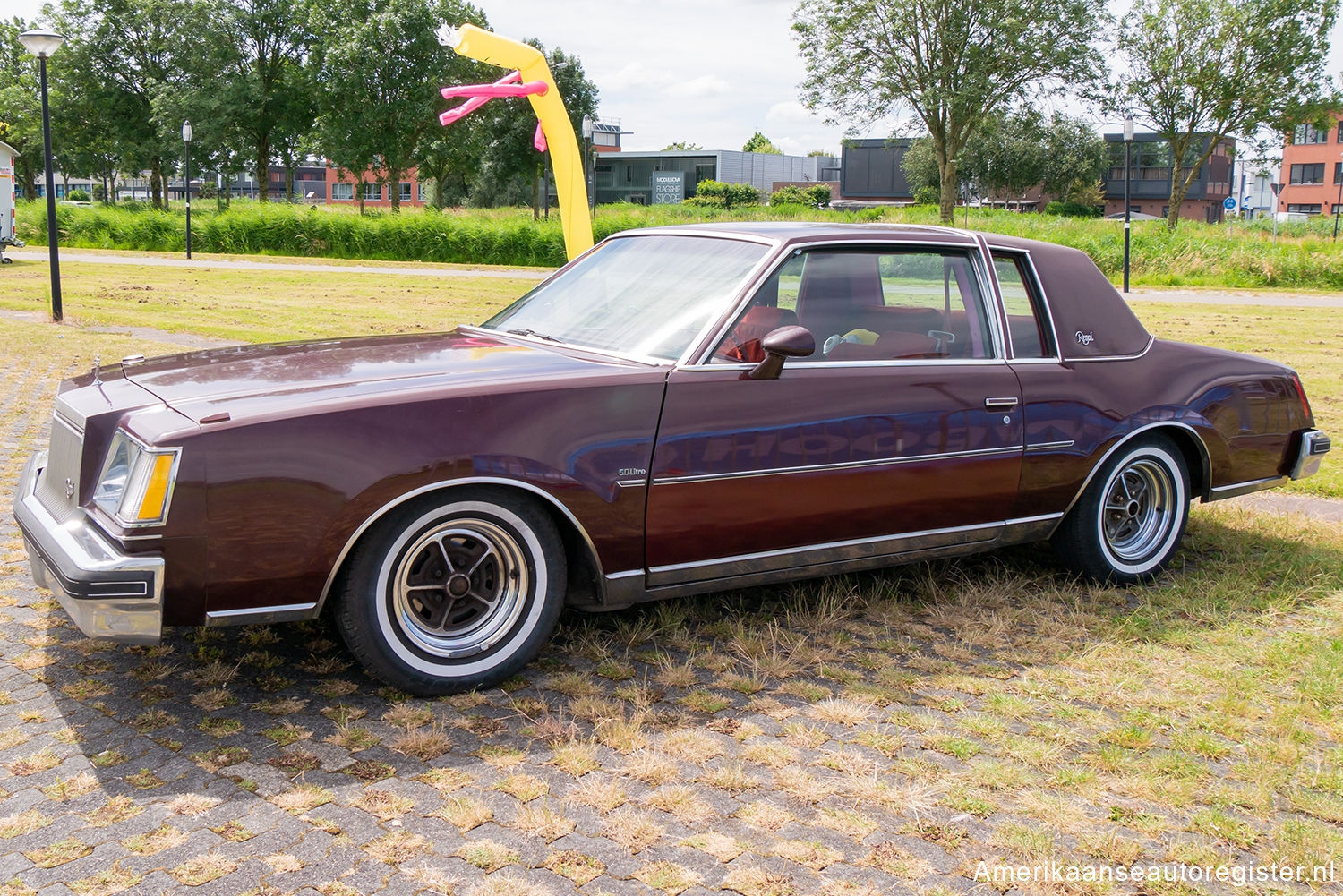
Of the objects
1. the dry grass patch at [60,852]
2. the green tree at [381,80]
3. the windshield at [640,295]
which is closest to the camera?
the dry grass patch at [60,852]

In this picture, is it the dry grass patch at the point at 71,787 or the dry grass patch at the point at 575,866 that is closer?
the dry grass patch at the point at 575,866

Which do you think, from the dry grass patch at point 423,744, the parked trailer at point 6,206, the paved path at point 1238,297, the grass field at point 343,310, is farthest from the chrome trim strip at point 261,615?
the parked trailer at point 6,206

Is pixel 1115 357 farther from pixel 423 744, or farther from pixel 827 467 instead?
pixel 423 744

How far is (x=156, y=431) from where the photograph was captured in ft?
10.4

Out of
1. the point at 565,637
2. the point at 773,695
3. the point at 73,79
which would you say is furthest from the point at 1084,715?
the point at 73,79

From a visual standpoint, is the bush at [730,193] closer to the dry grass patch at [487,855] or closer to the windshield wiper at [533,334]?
the windshield wiper at [533,334]

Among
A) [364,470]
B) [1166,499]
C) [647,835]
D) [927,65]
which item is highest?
[927,65]

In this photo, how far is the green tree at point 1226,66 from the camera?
169ft

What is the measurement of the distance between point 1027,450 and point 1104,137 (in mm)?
87721

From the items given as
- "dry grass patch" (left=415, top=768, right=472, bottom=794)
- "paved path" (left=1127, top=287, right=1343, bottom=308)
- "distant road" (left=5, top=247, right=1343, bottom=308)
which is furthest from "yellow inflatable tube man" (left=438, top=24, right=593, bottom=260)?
"paved path" (left=1127, top=287, right=1343, bottom=308)

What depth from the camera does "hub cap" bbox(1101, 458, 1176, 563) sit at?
4.94 m

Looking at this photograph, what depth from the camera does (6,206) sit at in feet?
89.0

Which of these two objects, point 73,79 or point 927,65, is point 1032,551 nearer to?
point 927,65

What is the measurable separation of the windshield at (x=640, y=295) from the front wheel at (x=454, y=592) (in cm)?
84
